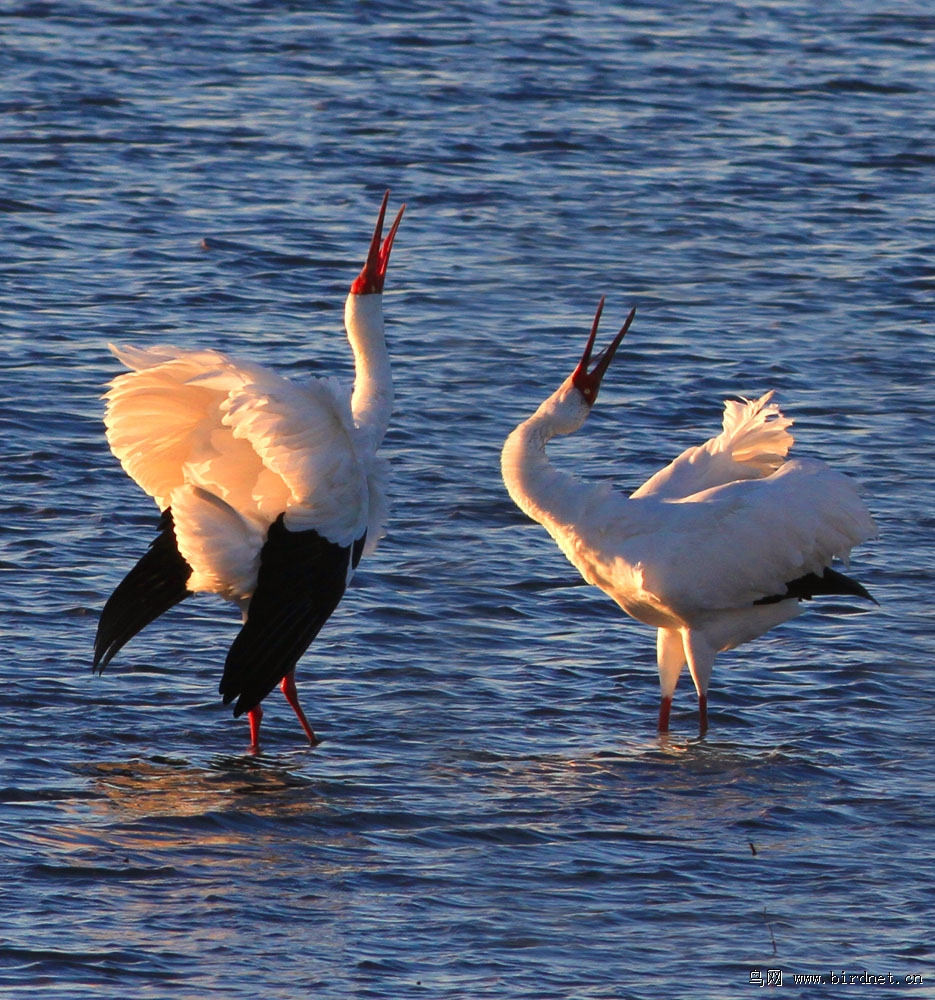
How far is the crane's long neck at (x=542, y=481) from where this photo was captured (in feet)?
27.9

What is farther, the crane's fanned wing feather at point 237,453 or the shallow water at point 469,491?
the crane's fanned wing feather at point 237,453

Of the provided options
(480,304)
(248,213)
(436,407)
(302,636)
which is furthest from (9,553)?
(248,213)

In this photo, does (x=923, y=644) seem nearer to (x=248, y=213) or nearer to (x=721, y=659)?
(x=721, y=659)

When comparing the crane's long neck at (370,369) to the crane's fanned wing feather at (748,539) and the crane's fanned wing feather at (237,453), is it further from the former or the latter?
the crane's fanned wing feather at (748,539)

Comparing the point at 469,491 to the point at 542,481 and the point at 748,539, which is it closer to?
the point at 542,481

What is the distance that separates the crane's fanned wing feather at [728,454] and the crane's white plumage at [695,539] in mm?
99

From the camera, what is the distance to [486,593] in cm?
947

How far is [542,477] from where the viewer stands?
8531 mm

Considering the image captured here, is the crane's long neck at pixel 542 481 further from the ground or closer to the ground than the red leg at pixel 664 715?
further from the ground

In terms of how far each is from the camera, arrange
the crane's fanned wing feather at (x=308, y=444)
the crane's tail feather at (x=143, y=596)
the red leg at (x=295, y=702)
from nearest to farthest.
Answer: the crane's fanned wing feather at (x=308, y=444), the red leg at (x=295, y=702), the crane's tail feather at (x=143, y=596)

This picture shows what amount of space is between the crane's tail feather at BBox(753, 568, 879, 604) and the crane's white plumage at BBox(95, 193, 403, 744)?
172 cm

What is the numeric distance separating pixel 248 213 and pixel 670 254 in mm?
2962

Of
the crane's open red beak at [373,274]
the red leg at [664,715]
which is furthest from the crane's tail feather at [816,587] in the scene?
the crane's open red beak at [373,274]

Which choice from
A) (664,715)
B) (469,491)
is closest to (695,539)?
(664,715)
